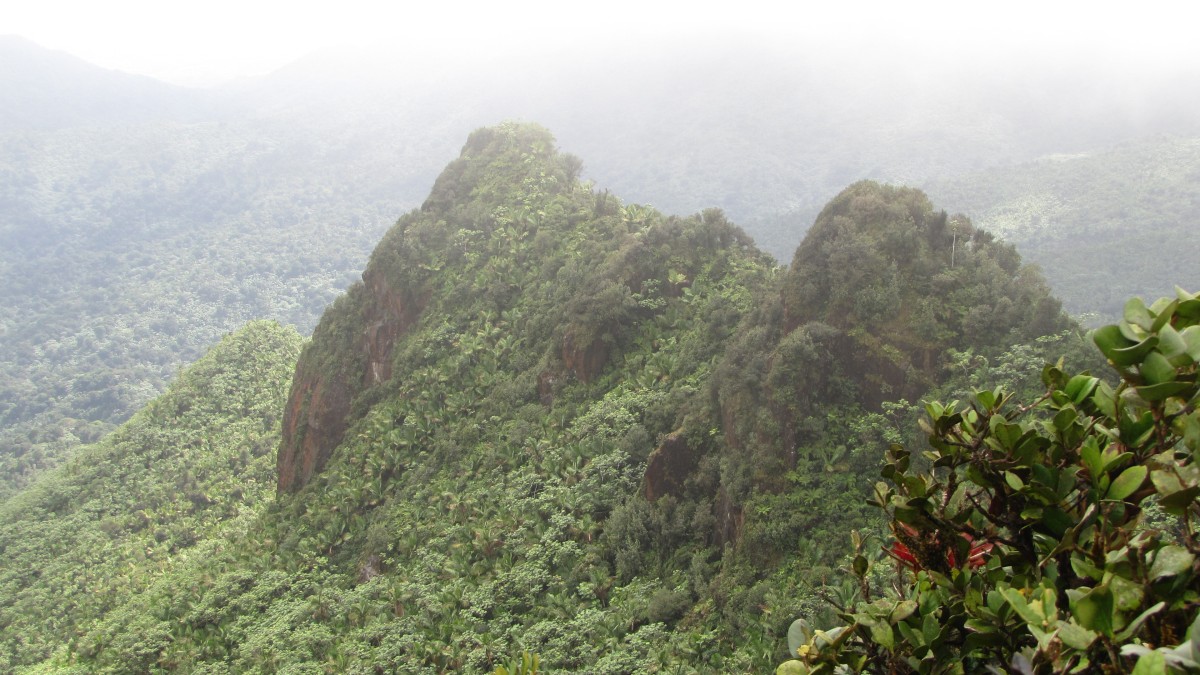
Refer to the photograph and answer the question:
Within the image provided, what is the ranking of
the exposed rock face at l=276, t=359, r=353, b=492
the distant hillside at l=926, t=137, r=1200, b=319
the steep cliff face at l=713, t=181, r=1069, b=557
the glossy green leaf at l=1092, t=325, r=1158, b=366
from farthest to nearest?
the distant hillside at l=926, t=137, r=1200, b=319, the exposed rock face at l=276, t=359, r=353, b=492, the steep cliff face at l=713, t=181, r=1069, b=557, the glossy green leaf at l=1092, t=325, r=1158, b=366

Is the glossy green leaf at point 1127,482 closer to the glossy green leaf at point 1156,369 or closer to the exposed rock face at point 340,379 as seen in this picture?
the glossy green leaf at point 1156,369

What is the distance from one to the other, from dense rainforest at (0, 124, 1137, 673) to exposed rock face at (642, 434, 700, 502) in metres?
0.05

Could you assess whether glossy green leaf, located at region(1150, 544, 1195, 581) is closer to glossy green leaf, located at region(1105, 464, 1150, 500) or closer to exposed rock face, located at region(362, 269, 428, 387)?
glossy green leaf, located at region(1105, 464, 1150, 500)

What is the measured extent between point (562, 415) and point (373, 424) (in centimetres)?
616

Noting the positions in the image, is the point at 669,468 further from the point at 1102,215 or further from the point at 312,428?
the point at 1102,215

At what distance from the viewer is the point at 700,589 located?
1229 centimetres

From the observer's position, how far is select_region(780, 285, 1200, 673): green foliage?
2150 mm

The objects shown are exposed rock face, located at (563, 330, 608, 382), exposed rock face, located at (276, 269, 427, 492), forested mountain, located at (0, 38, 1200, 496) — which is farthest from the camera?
forested mountain, located at (0, 38, 1200, 496)

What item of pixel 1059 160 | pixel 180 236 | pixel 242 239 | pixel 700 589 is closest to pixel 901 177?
pixel 1059 160

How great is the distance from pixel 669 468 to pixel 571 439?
9.69 feet

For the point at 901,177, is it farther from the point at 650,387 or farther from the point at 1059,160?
the point at 650,387

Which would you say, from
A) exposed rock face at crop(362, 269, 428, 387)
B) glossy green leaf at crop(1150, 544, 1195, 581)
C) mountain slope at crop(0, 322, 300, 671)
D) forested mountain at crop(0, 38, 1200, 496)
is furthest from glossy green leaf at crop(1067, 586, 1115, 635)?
forested mountain at crop(0, 38, 1200, 496)

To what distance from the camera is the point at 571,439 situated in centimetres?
1675

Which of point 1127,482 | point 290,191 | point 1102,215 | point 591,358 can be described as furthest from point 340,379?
point 290,191
